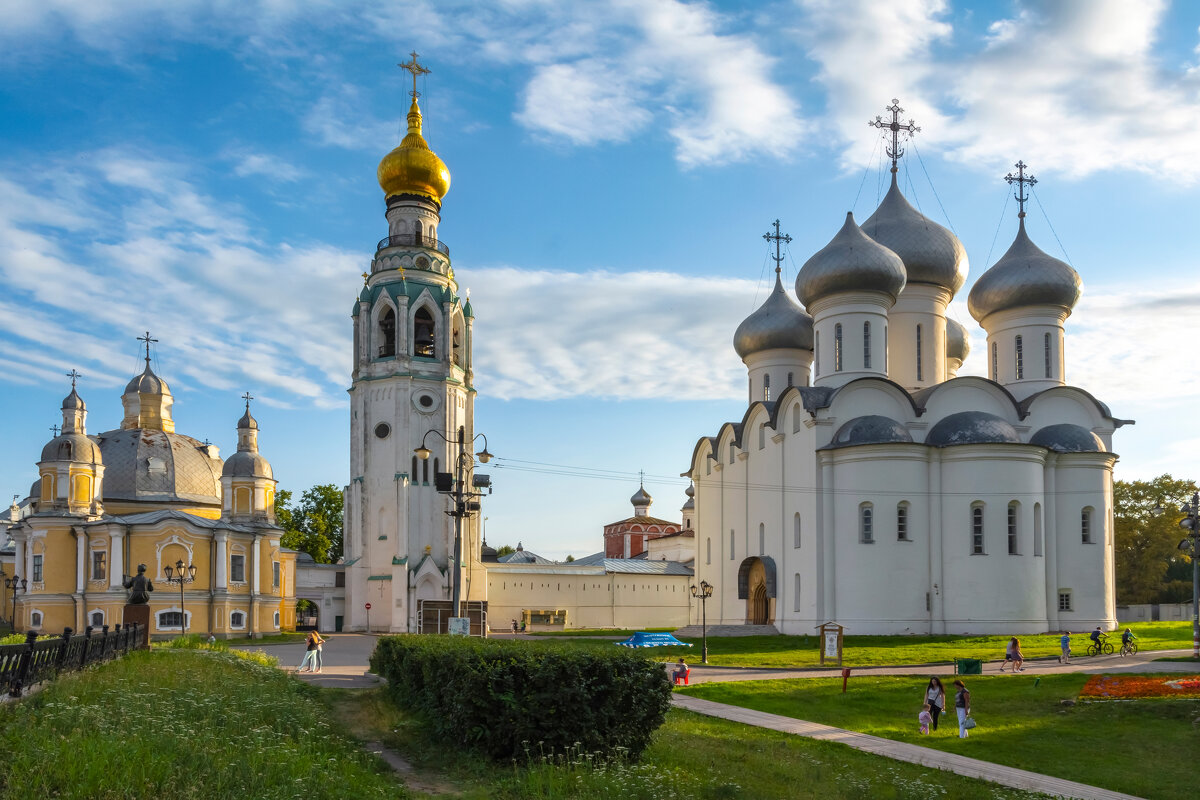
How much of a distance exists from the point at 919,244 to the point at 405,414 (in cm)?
2431

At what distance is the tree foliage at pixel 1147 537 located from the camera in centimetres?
5322

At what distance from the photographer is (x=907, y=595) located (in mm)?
33375

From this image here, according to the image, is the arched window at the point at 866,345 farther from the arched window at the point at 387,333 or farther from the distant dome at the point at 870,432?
the arched window at the point at 387,333

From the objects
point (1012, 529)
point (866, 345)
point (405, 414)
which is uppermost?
point (866, 345)

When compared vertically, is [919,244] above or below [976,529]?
above

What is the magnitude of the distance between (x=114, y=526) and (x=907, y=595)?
30.8m

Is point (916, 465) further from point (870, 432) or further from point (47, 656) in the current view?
point (47, 656)

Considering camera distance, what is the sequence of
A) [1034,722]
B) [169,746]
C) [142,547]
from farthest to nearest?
[142,547] → [1034,722] → [169,746]

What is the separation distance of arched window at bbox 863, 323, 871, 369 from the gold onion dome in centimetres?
2596

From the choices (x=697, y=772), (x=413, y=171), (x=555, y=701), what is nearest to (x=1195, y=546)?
(x=697, y=772)

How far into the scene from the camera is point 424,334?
52.4 metres

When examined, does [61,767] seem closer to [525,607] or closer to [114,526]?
[114,526]

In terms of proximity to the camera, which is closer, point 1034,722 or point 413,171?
point 1034,722

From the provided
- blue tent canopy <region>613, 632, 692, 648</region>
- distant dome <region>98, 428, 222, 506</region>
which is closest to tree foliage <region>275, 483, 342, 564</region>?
distant dome <region>98, 428, 222, 506</region>
